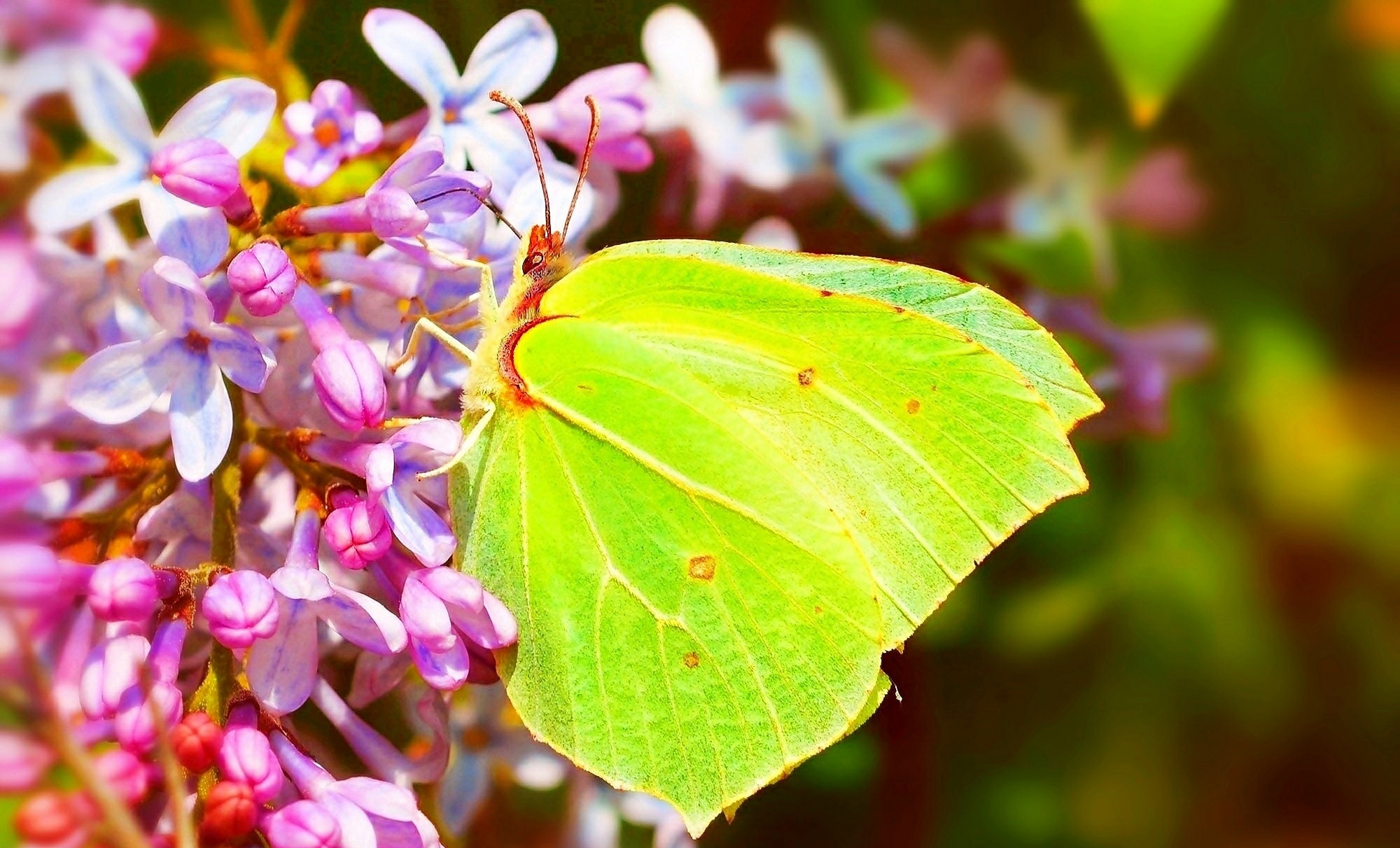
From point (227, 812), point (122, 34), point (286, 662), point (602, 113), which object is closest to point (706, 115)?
point (602, 113)

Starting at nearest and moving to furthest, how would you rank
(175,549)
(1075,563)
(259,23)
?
(175,549) → (259,23) → (1075,563)

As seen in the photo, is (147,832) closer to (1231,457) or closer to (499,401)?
(499,401)

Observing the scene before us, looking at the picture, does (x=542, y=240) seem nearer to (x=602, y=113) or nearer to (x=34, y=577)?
(x=602, y=113)

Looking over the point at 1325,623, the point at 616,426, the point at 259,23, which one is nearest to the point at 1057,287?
the point at 1325,623

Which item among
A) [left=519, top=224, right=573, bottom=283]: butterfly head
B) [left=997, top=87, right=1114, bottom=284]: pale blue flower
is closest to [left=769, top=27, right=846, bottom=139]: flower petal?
[left=997, top=87, right=1114, bottom=284]: pale blue flower

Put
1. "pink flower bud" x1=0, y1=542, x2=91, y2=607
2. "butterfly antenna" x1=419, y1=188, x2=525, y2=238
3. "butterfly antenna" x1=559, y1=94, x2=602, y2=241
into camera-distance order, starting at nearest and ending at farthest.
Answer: "pink flower bud" x1=0, y1=542, x2=91, y2=607
"butterfly antenna" x1=419, y1=188, x2=525, y2=238
"butterfly antenna" x1=559, y1=94, x2=602, y2=241

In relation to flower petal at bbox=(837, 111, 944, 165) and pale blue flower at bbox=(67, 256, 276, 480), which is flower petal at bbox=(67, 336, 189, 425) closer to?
pale blue flower at bbox=(67, 256, 276, 480)
